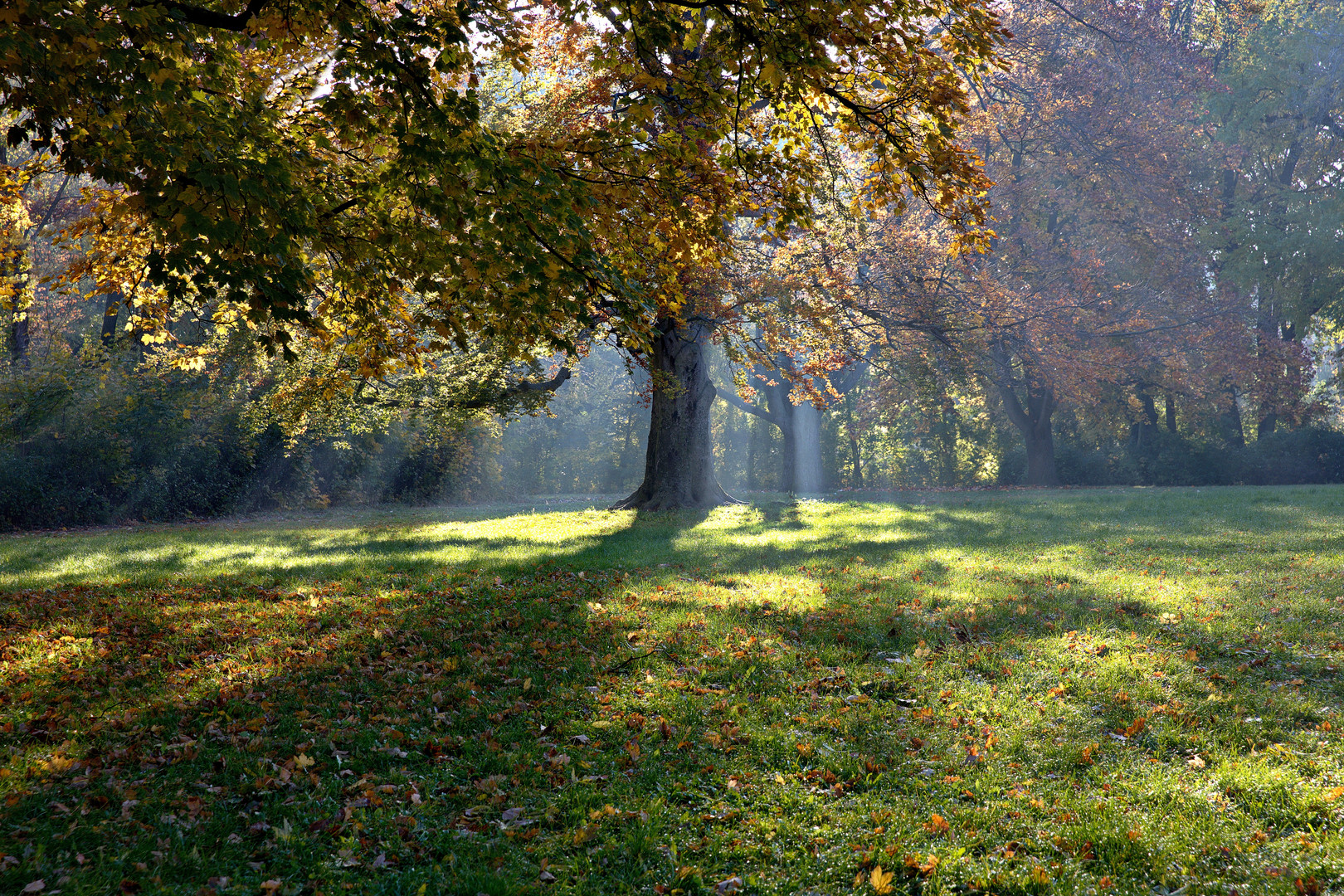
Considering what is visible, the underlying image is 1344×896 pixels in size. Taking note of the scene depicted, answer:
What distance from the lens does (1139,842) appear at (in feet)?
12.7

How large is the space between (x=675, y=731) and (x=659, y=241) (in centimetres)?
441

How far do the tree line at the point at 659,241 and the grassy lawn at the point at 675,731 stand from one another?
2668 millimetres

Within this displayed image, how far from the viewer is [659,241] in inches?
294

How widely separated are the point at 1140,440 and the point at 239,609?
33574 millimetres

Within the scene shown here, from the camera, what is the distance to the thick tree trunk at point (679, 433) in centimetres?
1848

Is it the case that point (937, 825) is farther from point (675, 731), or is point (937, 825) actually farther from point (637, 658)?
point (637, 658)

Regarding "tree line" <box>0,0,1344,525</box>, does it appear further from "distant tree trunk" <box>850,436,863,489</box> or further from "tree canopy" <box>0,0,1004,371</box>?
"distant tree trunk" <box>850,436,863,489</box>

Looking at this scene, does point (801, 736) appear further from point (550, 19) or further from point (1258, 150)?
point (1258, 150)

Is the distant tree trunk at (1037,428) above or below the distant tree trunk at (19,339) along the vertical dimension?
below

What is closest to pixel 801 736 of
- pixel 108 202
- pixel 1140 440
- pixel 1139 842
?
pixel 1139 842

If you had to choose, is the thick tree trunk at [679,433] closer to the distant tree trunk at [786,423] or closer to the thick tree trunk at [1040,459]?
the distant tree trunk at [786,423]

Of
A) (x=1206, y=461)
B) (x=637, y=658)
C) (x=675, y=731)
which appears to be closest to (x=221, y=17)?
(x=637, y=658)

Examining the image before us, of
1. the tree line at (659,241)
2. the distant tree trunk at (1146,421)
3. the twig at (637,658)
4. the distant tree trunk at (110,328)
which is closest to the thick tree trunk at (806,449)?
the tree line at (659,241)

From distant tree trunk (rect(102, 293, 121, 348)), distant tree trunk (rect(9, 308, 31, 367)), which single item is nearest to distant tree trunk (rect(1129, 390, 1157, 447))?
distant tree trunk (rect(102, 293, 121, 348))
